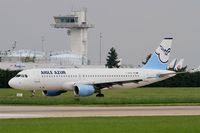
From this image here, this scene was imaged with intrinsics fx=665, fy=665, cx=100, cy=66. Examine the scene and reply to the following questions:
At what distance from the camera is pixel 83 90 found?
6053cm

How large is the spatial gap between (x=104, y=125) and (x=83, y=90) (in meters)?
33.9

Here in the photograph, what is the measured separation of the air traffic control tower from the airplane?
72.1m

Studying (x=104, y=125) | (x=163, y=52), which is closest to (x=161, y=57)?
(x=163, y=52)

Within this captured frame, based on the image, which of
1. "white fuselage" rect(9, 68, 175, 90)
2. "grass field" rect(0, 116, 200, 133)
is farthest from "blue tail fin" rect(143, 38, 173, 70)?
"grass field" rect(0, 116, 200, 133)

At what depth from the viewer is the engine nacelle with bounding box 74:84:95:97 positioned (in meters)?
60.3

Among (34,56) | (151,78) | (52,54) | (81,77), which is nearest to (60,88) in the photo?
(81,77)

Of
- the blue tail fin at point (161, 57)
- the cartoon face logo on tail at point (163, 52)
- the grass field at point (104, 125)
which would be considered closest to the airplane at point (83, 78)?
the blue tail fin at point (161, 57)

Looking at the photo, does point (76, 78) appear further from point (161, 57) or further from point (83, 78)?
point (161, 57)

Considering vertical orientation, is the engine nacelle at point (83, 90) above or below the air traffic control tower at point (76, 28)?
below

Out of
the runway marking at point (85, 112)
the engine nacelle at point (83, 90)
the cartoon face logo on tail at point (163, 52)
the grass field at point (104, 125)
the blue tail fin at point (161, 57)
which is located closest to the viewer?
the grass field at point (104, 125)

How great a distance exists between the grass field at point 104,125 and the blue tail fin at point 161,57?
4032cm

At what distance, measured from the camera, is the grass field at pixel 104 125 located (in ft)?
80.4

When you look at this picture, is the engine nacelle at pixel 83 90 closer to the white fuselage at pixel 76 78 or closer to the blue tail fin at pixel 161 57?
the white fuselage at pixel 76 78

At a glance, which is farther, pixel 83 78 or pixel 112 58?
pixel 112 58
